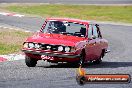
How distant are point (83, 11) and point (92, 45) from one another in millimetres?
32286

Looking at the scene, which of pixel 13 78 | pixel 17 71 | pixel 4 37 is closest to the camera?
pixel 13 78

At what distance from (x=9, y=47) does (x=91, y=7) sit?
31.7 m

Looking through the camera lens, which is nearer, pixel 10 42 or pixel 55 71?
pixel 55 71

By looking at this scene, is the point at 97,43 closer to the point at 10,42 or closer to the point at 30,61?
the point at 30,61

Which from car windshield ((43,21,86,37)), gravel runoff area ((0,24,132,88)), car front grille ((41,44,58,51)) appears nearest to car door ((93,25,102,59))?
gravel runoff area ((0,24,132,88))

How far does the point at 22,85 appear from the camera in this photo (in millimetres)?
9930

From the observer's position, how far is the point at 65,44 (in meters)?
13.5

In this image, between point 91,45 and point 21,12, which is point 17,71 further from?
point 21,12

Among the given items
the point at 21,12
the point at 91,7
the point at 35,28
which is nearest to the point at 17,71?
the point at 35,28

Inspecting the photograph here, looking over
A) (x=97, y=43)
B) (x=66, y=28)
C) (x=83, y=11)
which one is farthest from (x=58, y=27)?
(x=83, y=11)

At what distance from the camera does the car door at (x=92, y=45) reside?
1466 cm

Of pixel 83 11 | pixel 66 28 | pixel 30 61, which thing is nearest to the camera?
pixel 30 61

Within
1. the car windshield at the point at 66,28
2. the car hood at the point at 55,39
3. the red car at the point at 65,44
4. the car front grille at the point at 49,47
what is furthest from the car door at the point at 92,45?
the car front grille at the point at 49,47

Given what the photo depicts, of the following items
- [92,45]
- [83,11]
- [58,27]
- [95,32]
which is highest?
[58,27]
